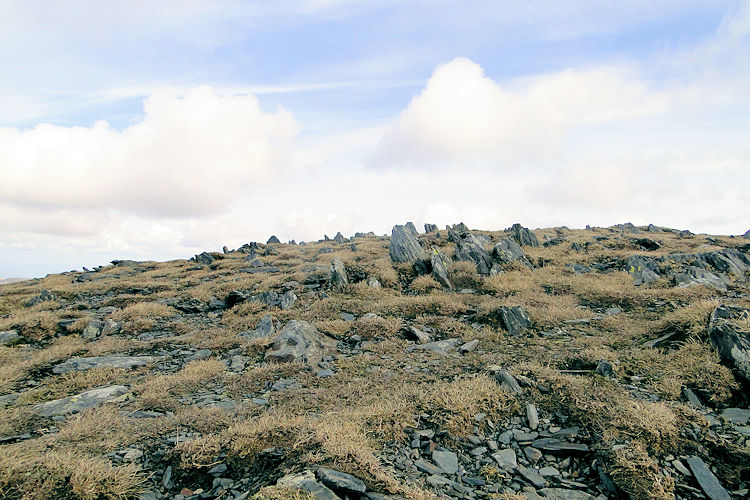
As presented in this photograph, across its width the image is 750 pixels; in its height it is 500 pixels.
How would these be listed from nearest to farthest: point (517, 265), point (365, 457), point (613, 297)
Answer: point (365, 457) → point (613, 297) → point (517, 265)

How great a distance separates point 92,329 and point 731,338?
20.1 meters

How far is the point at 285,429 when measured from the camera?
636cm

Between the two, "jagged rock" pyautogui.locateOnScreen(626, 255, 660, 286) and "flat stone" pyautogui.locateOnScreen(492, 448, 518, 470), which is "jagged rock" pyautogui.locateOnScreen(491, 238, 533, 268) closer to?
"jagged rock" pyautogui.locateOnScreen(626, 255, 660, 286)

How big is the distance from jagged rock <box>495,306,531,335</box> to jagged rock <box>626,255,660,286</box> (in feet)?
27.4

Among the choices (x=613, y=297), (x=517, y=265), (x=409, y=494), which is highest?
(x=517, y=265)

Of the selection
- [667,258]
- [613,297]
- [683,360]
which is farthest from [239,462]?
[667,258]

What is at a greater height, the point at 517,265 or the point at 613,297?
the point at 517,265

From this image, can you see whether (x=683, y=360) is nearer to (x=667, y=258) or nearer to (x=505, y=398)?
(x=505, y=398)

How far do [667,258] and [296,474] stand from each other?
24.1 m

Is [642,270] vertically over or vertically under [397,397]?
over

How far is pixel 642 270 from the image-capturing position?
18703 millimetres

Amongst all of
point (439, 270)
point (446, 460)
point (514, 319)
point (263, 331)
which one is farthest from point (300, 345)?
point (439, 270)

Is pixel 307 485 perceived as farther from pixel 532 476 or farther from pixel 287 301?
pixel 287 301

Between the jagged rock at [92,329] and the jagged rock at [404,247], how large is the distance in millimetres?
14863
